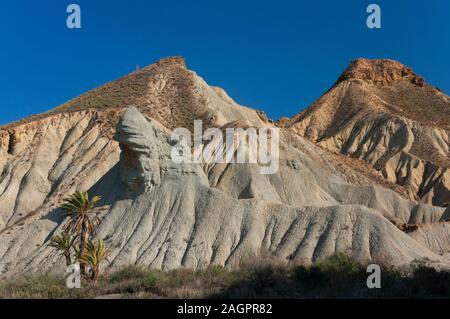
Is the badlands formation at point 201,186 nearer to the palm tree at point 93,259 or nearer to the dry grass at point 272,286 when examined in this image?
the palm tree at point 93,259

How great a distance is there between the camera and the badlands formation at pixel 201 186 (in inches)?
1658

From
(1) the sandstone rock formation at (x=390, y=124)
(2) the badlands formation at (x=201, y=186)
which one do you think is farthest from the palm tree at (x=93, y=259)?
(1) the sandstone rock formation at (x=390, y=124)

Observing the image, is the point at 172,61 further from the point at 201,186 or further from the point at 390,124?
the point at 201,186

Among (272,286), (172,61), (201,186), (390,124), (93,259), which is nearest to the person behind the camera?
(272,286)

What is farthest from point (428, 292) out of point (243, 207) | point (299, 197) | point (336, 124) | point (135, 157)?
point (336, 124)

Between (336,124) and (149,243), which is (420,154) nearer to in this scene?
(336,124)

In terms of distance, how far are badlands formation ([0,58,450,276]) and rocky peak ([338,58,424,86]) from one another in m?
17.5

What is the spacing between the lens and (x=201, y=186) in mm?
47781

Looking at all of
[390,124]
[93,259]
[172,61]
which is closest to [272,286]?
[93,259]

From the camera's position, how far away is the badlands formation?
4212 centimetres

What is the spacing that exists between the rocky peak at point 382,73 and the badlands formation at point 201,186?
1748 cm

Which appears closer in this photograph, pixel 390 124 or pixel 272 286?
pixel 272 286

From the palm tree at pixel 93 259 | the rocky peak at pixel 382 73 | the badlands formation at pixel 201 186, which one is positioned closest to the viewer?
the palm tree at pixel 93 259

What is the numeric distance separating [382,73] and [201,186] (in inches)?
3488
